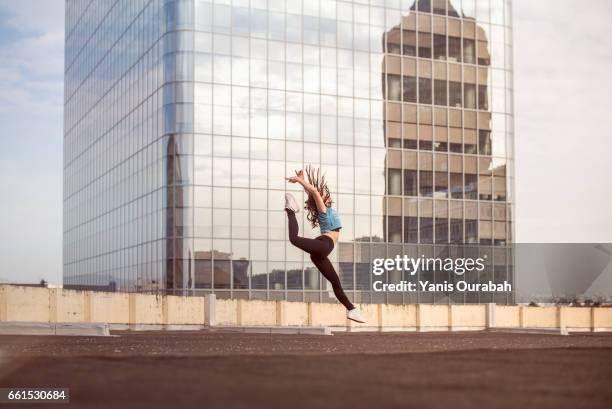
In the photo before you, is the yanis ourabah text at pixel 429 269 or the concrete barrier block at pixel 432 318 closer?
the concrete barrier block at pixel 432 318

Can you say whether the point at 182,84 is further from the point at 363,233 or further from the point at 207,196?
the point at 363,233

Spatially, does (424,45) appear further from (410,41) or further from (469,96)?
(469,96)

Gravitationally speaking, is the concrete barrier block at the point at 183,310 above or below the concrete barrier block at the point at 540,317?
above

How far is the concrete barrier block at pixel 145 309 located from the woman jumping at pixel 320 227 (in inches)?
1013

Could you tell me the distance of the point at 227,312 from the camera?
42.0 metres

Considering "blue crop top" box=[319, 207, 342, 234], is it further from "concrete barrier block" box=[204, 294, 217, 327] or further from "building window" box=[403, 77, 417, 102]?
"building window" box=[403, 77, 417, 102]

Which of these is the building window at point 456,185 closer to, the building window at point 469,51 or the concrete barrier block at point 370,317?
the building window at point 469,51

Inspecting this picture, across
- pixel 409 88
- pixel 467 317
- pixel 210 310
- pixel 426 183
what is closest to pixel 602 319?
pixel 467 317

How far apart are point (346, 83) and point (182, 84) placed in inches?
502

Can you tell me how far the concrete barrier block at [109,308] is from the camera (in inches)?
1480

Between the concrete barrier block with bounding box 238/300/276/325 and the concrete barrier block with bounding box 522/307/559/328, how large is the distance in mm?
16760

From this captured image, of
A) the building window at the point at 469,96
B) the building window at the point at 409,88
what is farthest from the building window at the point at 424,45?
the building window at the point at 469,96

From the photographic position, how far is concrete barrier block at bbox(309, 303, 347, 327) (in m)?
44.2

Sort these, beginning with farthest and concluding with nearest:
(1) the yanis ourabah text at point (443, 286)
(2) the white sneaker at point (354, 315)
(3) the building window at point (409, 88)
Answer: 1. (3) the building window at point (409, 88)
2. (1) the yanis ourabah text at point (443, 286)
3. (2) the white sneaker at point (354, 315)
